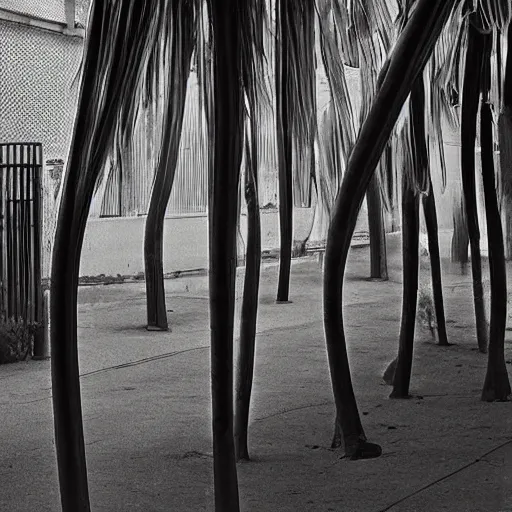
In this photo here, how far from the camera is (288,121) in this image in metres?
2.69

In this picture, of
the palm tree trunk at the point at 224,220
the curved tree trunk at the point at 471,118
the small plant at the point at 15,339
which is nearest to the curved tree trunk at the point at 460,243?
the curved tree trunk at the point at 471,118

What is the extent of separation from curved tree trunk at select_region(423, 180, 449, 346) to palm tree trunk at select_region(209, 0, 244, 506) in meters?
2.49

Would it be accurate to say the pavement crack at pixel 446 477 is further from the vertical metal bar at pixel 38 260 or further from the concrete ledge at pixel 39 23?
the concrete ledge at pixel 39 23

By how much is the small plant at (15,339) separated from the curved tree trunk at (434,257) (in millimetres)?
2269

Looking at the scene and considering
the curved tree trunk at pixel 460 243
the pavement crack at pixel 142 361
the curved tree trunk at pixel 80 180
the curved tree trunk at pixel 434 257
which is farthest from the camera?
the curved tree trunk at pixel 460 243

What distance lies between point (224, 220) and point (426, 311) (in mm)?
3923

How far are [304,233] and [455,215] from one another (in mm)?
4951

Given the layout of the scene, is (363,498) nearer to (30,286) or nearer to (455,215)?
(30,286)

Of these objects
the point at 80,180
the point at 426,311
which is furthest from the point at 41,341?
the point at 80,180

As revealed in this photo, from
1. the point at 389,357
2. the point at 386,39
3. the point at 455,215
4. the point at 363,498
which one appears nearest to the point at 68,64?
the point at 455,215

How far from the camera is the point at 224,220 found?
2.10m

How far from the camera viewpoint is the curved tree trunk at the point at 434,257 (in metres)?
4.75

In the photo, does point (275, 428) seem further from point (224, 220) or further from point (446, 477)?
point (224, 220)

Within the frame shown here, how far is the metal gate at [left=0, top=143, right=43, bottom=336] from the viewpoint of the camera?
561 cm
